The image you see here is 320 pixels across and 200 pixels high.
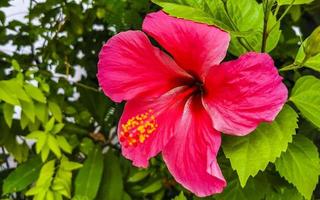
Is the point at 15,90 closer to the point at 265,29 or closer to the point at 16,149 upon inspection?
the point at 16,149

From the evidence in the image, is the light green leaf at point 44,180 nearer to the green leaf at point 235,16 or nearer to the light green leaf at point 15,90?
the light green leaf at point 15,90

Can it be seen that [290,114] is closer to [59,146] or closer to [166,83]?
[166,83]

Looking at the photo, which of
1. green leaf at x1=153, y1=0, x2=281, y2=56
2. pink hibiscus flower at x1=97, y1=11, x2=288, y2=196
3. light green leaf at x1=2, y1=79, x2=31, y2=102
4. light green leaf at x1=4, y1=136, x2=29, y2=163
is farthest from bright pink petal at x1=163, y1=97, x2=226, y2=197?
light green leaf at x1=4, y1=136, x2=29, y2=163

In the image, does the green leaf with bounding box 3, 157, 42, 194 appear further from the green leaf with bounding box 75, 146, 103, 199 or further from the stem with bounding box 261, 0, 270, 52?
the stem with bounding box 261, 0, 270, 52

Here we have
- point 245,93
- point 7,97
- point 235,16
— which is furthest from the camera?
point 7,97

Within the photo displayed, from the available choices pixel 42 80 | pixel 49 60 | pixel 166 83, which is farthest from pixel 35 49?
pixel 166 83

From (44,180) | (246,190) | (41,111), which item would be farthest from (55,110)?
(246,190)
